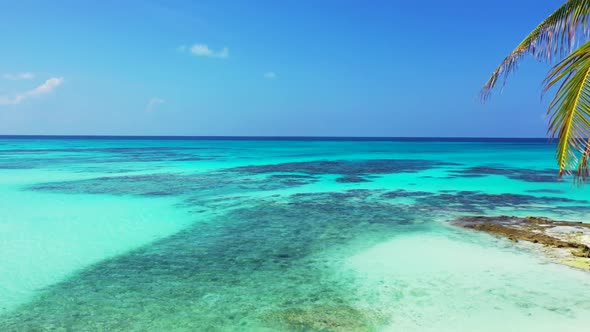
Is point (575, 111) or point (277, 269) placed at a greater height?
point (575, 111)

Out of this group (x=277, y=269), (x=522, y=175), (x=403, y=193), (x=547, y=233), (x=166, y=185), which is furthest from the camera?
(x=522, y=175)

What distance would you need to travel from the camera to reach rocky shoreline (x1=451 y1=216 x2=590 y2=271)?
21.4ft

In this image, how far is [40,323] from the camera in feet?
14.4

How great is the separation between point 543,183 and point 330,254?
15125mm

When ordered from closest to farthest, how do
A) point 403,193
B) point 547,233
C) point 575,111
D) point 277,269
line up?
point 575,111, point 277,269, point 547,233, point 403,193

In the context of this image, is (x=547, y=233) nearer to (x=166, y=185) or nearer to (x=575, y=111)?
(x=575, y=111)

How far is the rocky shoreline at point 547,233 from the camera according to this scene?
653 cm

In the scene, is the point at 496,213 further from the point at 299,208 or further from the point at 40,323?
the point at 40,323

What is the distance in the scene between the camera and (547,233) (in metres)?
8.10

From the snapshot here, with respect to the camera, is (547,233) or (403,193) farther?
(403,193)

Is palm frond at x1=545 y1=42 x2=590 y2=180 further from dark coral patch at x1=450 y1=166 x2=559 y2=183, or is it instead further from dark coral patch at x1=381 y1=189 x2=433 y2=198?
dark coral patch at x1=450 y1=166 x2=559 y2=183

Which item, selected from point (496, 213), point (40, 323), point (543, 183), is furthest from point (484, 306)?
point (543, 183)

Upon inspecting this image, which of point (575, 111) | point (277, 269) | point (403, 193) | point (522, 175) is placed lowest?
point (277, 269)

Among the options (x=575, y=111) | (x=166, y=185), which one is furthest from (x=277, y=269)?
(x=166, y=185)
